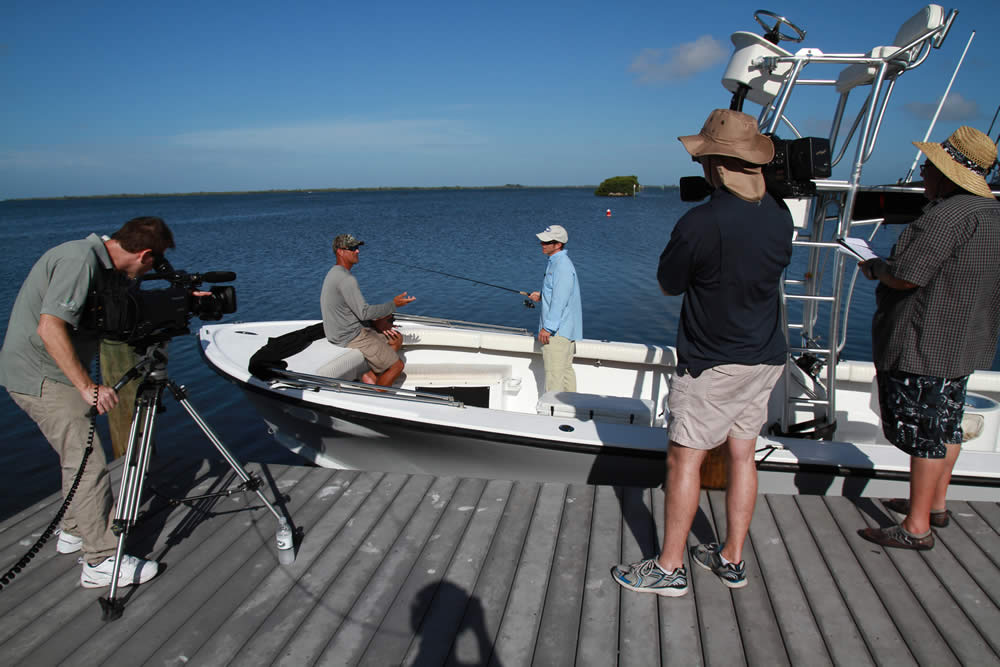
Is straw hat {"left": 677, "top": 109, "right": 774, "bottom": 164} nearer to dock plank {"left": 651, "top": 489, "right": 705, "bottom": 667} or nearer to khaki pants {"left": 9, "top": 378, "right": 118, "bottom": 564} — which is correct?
dock plank {"left": 651, "top": 489, "right": 705, "bottom": 667}

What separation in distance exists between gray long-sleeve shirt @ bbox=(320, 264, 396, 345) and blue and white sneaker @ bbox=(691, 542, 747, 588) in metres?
3.16

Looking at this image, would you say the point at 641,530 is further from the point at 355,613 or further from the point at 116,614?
the point at 116,614

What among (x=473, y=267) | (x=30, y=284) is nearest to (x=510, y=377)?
(x=30, y=284)

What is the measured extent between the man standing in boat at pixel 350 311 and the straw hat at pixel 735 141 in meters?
2.99

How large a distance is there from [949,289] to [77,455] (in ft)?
11.4

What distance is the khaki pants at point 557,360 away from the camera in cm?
474

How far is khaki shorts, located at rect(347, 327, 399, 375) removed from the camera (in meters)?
4.74

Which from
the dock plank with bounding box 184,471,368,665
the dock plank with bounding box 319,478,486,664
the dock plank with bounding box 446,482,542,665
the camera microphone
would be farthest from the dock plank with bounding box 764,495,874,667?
the camera microphone

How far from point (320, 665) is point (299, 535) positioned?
806 mm

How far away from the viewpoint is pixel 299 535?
2.60 meters

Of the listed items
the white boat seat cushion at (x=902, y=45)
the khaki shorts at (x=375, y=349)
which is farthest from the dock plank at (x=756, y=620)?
the khaki shorts at (x=375, y=349)

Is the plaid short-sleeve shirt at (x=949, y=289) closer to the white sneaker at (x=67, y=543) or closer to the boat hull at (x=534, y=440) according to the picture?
the boat hull at (x=534, y=440)

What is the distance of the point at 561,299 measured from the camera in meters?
4.64

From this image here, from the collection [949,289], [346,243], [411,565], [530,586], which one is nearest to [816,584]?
[530,586]
